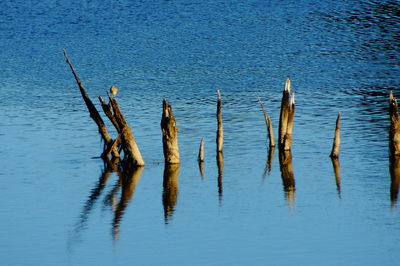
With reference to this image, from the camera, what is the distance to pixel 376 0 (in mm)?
79312

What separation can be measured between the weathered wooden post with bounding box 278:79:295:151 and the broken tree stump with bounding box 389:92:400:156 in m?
4.02

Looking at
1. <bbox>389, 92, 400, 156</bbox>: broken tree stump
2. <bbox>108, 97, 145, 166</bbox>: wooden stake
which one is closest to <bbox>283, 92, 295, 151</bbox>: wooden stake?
<bbox>389, 92, 400, 156</bbox>: broken tree stump

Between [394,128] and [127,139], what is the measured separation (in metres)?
10.9

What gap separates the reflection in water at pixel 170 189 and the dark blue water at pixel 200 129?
0.18m

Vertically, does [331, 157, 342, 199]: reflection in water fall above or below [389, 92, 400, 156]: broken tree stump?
below

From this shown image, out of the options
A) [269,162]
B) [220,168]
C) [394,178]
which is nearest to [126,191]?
[220,168]

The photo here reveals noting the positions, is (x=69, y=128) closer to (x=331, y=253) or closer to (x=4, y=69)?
(x=4, y=69)

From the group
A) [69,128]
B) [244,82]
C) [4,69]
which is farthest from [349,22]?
[69,128]

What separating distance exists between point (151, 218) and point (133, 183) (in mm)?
4764

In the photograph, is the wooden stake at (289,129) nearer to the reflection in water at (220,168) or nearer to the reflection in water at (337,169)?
the reflection in water at (337,169)

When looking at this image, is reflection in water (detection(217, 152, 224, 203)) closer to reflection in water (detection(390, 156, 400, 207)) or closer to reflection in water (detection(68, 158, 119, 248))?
reflection in water (detection(68, 158, 119, 248))

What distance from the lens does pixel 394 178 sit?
38688mm

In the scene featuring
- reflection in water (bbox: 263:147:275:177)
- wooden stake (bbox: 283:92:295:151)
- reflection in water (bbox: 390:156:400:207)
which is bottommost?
reflection in water (bbox: 390:156:400:207)

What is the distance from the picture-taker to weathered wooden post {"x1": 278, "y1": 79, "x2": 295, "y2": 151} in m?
40.0
